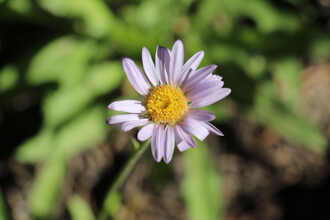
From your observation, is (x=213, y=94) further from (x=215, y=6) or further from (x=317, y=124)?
(x=317, y=124)

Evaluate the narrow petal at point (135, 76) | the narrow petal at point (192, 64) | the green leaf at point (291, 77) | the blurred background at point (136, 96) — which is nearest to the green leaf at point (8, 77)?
the blurred background at point (136, 96)

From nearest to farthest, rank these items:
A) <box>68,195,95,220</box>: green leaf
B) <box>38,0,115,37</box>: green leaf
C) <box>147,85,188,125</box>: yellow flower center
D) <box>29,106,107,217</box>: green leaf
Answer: <box>147,85,188,125</box>: yellow flower center
<box>68,195,95,220</box>: green leaf
<box>38,0,115,37</box>: green leaf
<box>29,106,107,217</box>: green leaf

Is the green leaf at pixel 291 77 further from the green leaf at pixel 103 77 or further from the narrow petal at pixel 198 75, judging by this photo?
the narrow petal at pixel 198 75

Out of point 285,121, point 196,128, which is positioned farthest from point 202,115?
point 285,121

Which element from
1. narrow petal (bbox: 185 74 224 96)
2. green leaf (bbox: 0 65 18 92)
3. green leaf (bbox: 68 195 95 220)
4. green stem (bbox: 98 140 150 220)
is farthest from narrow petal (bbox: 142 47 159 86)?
green leaf (bbox: 0 65 18 92)

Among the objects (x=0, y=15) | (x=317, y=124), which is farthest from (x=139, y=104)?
(x=317, y=124)

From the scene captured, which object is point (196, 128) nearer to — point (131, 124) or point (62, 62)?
point (131, 124)

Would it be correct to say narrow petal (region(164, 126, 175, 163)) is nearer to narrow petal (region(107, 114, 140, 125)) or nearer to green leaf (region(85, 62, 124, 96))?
narrow petal (region(107, 114, 140, 125))
